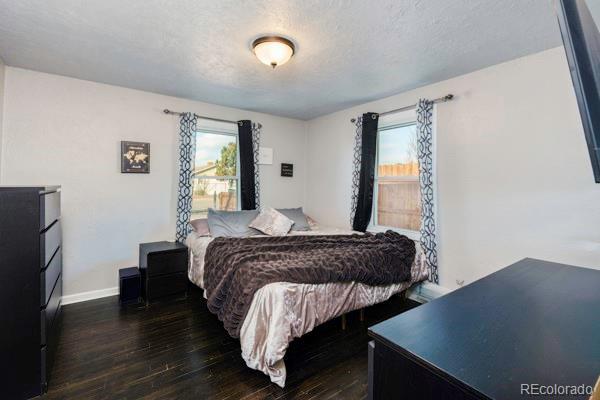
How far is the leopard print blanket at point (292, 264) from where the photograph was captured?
2000mm

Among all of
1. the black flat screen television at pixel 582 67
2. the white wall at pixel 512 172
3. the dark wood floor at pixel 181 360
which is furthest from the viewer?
the white wall at pixel 512 172

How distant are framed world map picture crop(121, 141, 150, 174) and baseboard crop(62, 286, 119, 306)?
1371 millimetres

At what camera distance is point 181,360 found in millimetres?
1998

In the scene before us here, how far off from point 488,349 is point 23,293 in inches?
86.8

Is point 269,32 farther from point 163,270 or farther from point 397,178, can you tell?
point 163,270

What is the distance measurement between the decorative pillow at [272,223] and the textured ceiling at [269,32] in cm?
158

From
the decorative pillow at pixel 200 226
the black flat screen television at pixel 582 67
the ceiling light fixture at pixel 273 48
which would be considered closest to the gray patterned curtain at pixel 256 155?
the decorative pillow at pixel 200 226

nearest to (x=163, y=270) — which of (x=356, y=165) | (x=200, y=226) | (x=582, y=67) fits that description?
(x=200, y=226)

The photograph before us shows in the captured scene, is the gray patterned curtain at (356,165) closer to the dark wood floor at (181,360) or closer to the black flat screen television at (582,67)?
the dark wood floor at (181,360)

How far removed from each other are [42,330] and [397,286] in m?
2.69

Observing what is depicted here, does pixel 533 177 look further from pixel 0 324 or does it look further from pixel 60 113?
pixel 60 113

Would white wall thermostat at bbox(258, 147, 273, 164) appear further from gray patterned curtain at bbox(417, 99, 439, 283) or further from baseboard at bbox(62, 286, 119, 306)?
baseboard at bbox(62, 286, 119, 306)

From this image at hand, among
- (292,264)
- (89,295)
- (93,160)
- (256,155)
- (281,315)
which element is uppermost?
(256,155)

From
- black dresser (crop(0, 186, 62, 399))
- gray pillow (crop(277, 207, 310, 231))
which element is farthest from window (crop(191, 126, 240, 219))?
black dresser (crop(0, 186, 62, 399))
